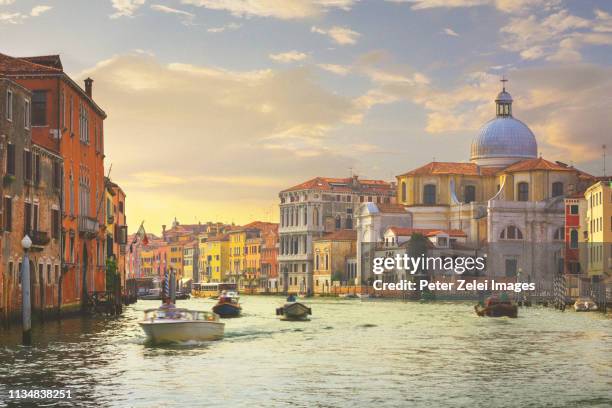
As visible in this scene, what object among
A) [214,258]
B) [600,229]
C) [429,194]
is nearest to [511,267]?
[429,194]

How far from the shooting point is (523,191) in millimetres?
100875

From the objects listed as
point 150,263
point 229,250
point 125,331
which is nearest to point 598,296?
point 125,331

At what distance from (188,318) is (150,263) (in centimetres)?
15484

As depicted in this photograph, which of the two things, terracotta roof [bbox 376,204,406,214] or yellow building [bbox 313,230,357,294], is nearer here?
terracotta roof [bbox 376,204,406,214]

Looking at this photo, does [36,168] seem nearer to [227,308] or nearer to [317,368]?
[317,368]

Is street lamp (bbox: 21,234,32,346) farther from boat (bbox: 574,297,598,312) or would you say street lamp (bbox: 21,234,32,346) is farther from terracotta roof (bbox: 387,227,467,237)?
terracotta roof (bbox: 387,227,467,237)

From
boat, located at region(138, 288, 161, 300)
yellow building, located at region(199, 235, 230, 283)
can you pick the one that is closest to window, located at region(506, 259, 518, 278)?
boat, located at region(138, 288, 161, 300)

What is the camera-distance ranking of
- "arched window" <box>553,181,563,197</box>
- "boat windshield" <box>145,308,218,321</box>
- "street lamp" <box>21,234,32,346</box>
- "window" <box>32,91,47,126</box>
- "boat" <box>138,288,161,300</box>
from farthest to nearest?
"arched window" <box>553,181,563,197</box> < "boat" <box>138,288,161,300</box> < "window" <box>32,91,47,126</box> < "boat windshield" <box>145,308,218,321</box> < "street lamp" <box>21,234,32,346</box>

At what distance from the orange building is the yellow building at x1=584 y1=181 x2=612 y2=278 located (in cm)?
3077

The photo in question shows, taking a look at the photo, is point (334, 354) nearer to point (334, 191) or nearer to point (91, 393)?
point (91, 393)

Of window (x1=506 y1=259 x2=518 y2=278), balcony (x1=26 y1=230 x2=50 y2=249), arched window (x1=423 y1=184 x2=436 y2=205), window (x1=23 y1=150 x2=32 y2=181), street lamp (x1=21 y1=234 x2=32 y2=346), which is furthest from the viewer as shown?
arched window (x1=423 y1=184 x2=436 y2=205)

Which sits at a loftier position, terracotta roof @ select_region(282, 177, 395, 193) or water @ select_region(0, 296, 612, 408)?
terracotta roof @ select_region(282, 177, 395, 193)

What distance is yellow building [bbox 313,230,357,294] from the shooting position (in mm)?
116500

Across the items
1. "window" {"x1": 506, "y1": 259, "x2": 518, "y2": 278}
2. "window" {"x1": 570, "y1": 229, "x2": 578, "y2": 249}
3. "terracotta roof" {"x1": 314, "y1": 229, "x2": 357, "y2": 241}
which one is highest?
"terracotta roof" {"x1": 314, "y1": 229, "x2": 357, "y2": 241}
